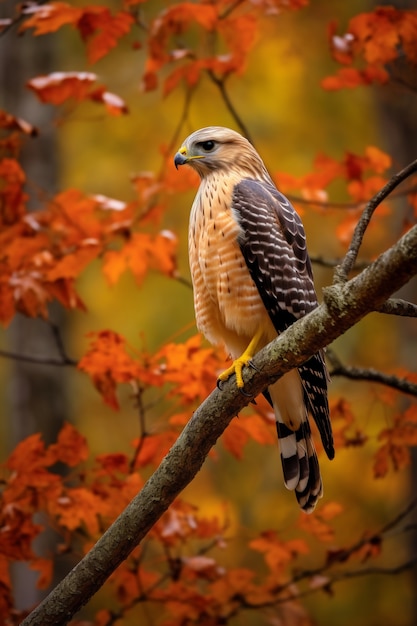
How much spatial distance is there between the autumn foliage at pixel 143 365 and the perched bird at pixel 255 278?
0.19m

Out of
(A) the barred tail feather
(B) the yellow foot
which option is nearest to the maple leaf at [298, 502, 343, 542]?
(A) the barred tail feather

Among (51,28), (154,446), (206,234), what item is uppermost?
(51,28)

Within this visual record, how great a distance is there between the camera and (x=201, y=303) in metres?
4.32

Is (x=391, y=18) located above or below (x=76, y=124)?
above

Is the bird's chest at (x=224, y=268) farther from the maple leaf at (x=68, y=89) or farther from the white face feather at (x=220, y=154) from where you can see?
the maple leaf at (x=68, y=89)

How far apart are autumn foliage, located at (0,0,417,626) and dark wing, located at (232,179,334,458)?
444 millimetres

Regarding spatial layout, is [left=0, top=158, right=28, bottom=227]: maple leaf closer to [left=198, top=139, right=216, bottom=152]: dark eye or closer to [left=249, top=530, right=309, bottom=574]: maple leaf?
[left=198, top=139, right=216, bottom=152]: dark eye

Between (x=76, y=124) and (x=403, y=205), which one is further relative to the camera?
(x=76, y=124)

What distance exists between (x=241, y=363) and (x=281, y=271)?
0.59m

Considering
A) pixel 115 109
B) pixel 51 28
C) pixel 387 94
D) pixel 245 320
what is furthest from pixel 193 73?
pixel 387 94

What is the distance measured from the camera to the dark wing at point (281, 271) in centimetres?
408

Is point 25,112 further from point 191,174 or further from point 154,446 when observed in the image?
point 154,446

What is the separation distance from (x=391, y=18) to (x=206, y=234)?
1685 millimetres

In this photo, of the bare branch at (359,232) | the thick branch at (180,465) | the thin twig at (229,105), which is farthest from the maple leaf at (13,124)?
the bare branch at (359,232)
